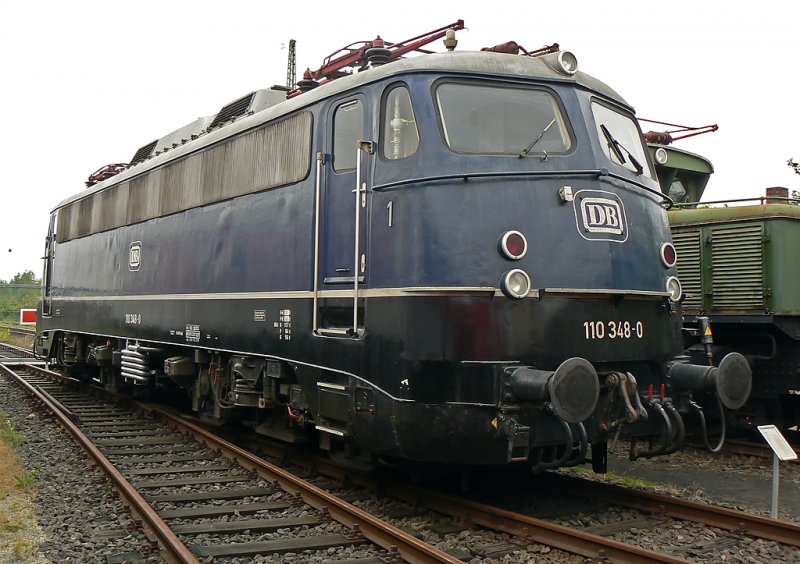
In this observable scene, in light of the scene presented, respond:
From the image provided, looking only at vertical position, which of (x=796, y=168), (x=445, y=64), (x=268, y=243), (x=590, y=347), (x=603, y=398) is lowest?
(x=603, y=398)

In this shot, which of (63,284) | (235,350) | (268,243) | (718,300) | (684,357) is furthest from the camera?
(63,284)

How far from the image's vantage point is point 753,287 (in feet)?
31.6

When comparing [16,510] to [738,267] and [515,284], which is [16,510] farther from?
[738,267]

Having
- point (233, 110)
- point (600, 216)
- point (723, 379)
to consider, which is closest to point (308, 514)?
point (600, 216)

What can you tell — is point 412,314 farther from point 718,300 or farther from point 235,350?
point 718,300

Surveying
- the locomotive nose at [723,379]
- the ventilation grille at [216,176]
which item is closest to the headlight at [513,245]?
the locomotive nose at [723,379]

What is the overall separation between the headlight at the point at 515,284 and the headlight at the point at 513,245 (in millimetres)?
116

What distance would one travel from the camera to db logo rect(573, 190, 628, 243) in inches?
236

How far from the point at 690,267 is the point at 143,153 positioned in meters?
8.44

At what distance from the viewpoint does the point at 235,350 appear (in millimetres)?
8070

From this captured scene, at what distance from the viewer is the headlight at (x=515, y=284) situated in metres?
5.63

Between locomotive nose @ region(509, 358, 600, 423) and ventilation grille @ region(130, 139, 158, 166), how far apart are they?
872 centimetres

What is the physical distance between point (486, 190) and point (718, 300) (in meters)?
5.35

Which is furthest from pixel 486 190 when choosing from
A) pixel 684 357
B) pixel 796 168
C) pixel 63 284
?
pixel 796 168
